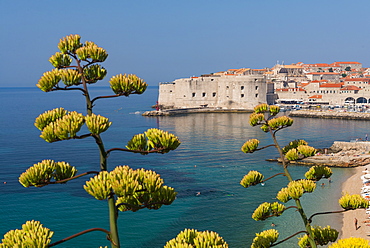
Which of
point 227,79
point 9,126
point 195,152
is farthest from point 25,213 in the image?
point 227,79

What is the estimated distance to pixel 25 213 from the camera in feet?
46.4

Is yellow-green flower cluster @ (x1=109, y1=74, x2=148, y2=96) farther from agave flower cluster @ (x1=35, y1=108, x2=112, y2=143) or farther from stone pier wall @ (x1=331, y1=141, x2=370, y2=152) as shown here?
stone pier wall @ (x1=331, y1=141, x2=370, y2=152)

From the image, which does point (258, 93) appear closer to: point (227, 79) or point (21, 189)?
point (227, 79)

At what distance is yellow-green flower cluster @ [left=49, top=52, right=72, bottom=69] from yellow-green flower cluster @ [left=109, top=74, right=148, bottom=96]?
1.44ft

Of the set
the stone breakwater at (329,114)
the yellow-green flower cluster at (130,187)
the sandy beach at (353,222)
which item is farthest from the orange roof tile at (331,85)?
the yellow-green flower cluster at (130,187)

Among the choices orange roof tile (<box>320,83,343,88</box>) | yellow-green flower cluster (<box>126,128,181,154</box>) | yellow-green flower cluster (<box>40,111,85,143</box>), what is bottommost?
yellow-green flower cluster (<box>126,128,181,154</box>)

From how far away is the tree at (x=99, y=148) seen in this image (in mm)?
2555

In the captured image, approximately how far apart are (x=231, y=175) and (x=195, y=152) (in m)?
6.48

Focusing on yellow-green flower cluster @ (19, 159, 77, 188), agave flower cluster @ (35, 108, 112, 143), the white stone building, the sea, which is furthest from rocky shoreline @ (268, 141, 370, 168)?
the white stone building

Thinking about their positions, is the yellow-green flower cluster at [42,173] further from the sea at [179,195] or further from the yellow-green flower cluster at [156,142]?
the sea at [179,195]

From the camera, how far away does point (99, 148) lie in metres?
2.82

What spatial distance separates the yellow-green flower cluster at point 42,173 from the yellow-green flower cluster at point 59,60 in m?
0.80

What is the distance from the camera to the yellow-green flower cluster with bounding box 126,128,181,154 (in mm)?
2975

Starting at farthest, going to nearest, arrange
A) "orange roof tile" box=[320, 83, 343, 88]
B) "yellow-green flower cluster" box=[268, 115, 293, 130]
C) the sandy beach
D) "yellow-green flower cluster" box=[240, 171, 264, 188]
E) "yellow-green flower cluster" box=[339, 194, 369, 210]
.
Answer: "orange roof tile" box=[320, 83, 343, 88]
the sandy beach
"yellow-green flower cluster" box=[240, 171, 264, 188]
"yellow-green flower cluster" box=[268, 115, 293, 130]
"yellow-green flower cluster" box=[339, 194, 369, 210]
